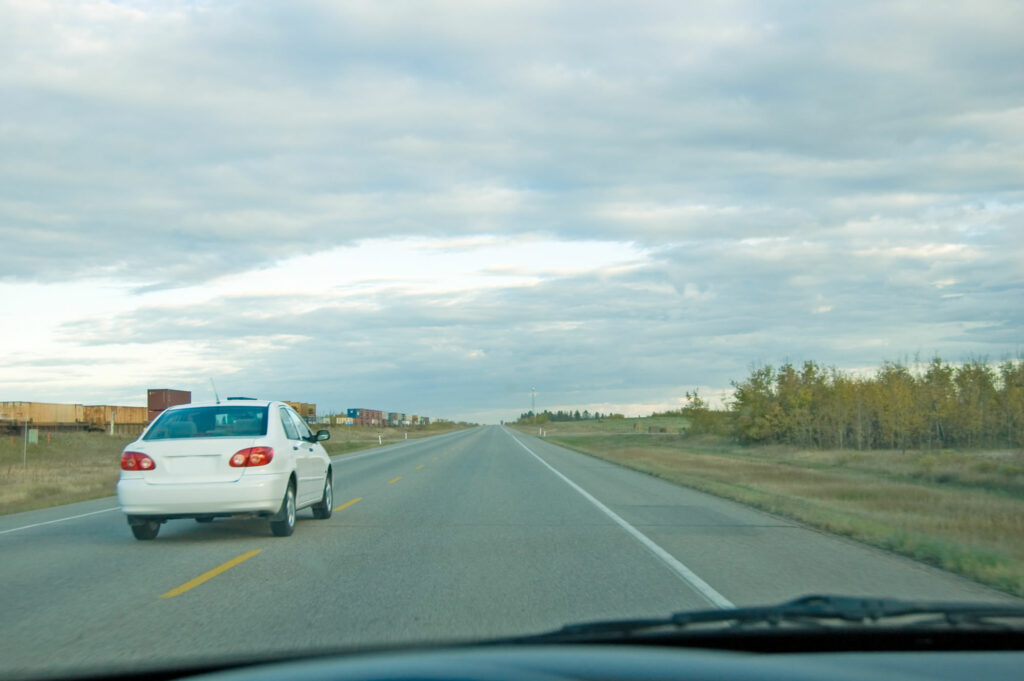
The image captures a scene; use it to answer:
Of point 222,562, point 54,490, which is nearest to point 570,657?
point 222,562

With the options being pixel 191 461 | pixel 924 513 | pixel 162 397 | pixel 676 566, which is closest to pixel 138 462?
pixel 191 461

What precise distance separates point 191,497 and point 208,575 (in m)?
2.06

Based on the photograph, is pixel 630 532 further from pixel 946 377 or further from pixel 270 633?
pixel 946 377

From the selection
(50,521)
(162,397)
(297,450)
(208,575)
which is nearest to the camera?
(208,575)

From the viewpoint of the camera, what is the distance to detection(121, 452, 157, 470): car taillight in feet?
36.3

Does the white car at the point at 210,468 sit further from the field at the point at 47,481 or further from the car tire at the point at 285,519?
the field at the point at 47,481

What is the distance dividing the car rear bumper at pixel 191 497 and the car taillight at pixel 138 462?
5.9 inches

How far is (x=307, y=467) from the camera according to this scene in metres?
13.0

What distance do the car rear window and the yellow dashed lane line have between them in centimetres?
173

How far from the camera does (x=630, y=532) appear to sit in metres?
12.5

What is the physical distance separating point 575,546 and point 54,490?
662 inches

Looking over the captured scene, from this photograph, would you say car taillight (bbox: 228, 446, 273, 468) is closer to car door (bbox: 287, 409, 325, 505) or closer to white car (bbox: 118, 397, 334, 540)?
white car (bbox: 118, 397, 334, 540)

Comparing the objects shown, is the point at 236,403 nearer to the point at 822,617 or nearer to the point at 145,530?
the point at 145,530

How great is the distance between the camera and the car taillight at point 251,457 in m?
11.2
